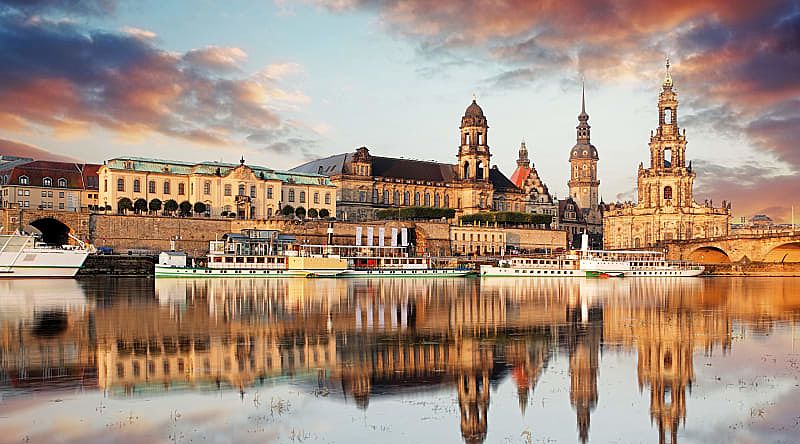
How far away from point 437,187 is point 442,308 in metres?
73.9

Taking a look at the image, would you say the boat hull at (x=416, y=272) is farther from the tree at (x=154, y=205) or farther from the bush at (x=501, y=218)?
the bush at (x=501, y=218)

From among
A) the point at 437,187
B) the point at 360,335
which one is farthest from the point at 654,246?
the point at 360,335

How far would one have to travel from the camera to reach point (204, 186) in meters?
74.3

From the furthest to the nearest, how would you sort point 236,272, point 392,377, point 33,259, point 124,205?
point 124,205 → point 236,272 → point 33,259 → point 392,377

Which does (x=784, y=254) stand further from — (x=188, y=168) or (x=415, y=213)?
(x=188, y=168)

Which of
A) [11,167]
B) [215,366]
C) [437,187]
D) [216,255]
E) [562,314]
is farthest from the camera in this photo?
[437,187]

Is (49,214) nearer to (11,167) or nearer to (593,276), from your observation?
(11,167)

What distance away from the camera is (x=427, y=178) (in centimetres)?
10350

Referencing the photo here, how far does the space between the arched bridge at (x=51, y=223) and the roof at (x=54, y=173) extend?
A: 435 centimetres

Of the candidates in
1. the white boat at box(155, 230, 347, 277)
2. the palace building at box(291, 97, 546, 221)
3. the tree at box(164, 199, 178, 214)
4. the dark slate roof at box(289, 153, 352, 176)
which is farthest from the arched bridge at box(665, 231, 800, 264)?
the tree at box(164, 199, 178, 214)

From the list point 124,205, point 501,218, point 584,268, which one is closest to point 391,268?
point 584,268

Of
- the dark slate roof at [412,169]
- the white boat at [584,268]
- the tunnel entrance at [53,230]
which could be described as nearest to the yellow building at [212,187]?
the tunnel entrance at [53,230]

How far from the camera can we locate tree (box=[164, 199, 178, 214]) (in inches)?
2800

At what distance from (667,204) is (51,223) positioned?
7444cm
